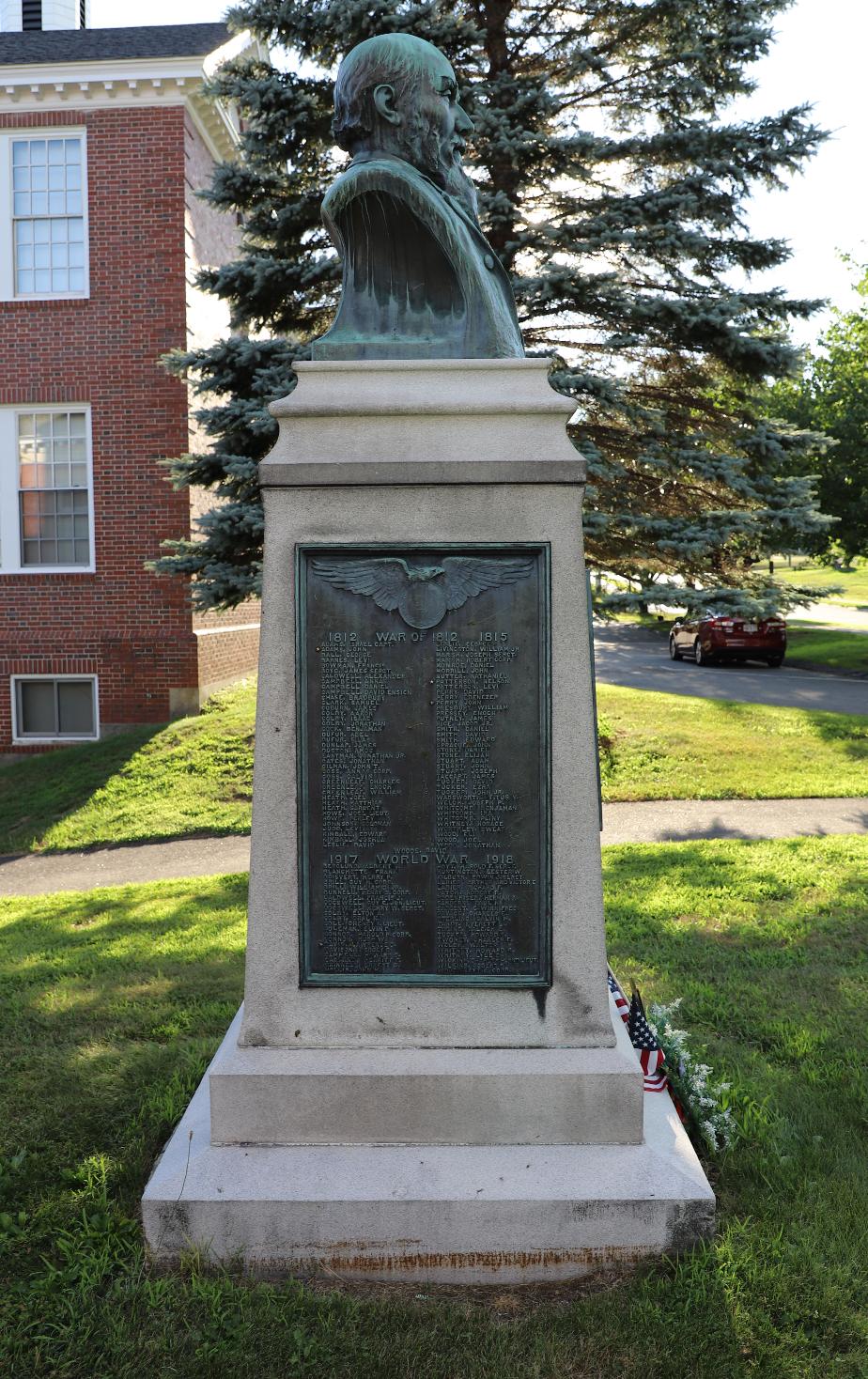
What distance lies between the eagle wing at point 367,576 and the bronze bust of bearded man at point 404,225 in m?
0.82

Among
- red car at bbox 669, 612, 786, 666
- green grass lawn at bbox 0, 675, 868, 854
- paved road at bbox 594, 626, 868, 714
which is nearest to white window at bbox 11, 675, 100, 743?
green grass lawn at bbox 0, 675, 868, 854

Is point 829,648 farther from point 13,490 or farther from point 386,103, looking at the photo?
point 386,103

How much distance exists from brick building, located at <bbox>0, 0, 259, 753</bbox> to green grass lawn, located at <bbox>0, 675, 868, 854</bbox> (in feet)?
4.48

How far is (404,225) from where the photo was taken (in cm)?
376

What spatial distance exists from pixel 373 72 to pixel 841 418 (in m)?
21.4

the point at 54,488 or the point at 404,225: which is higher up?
the point at 54,488

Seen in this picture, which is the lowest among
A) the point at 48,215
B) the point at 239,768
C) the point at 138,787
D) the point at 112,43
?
the point at 138,787

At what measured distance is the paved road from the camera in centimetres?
1700

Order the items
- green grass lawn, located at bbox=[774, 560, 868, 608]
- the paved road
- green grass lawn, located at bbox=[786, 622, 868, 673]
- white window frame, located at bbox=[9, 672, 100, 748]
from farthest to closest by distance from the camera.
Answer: green grass lawn, located at bbox=[774, 560, 868, 608] < green grass lawn, located at bbox=[786, 622, 868, 673] < the paved road < white window frame, located at bbox=[9, 672, 100, 748]

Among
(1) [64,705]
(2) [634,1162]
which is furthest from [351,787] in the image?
(1) [64,705]

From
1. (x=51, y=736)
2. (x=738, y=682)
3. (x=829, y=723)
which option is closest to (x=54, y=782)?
(x=51, y=736)

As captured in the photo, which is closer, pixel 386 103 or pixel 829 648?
pixel 386 103

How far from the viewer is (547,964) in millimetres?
3539

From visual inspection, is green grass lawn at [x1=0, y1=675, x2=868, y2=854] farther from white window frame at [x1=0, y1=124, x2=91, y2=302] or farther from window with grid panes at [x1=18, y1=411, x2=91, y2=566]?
white window frame at [x1=0, y1=124, x2=91, y2=302]
